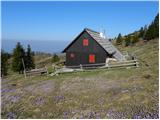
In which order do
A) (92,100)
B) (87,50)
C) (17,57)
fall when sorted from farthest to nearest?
(17,57), (87,50), (92,100)

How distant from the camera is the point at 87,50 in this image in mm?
37719

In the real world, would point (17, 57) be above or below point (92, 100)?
above

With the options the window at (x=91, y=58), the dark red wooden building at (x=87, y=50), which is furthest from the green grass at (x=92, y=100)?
the window at (x=91, y=58)

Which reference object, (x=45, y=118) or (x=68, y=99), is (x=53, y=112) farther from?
(x=68, y=99)

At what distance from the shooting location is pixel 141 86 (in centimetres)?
1939

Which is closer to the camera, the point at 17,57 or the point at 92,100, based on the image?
the point at 92,100

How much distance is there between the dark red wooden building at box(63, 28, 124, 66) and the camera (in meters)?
36.6

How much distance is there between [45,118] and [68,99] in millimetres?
3946

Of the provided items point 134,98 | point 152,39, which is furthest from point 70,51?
point 152,39

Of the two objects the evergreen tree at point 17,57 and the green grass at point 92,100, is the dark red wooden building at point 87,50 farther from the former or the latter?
the evergreen tree at point 17,57

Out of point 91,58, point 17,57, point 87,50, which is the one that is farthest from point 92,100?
point 17,57

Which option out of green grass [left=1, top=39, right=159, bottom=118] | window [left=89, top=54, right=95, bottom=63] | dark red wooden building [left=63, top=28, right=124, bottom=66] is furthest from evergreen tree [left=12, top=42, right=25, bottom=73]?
green grass [left=1, top=39, right=159, bottom=118]

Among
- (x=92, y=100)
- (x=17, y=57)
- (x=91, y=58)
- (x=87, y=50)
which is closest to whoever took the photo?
(x=92, y=100)

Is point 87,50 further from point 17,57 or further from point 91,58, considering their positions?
point 17,57
